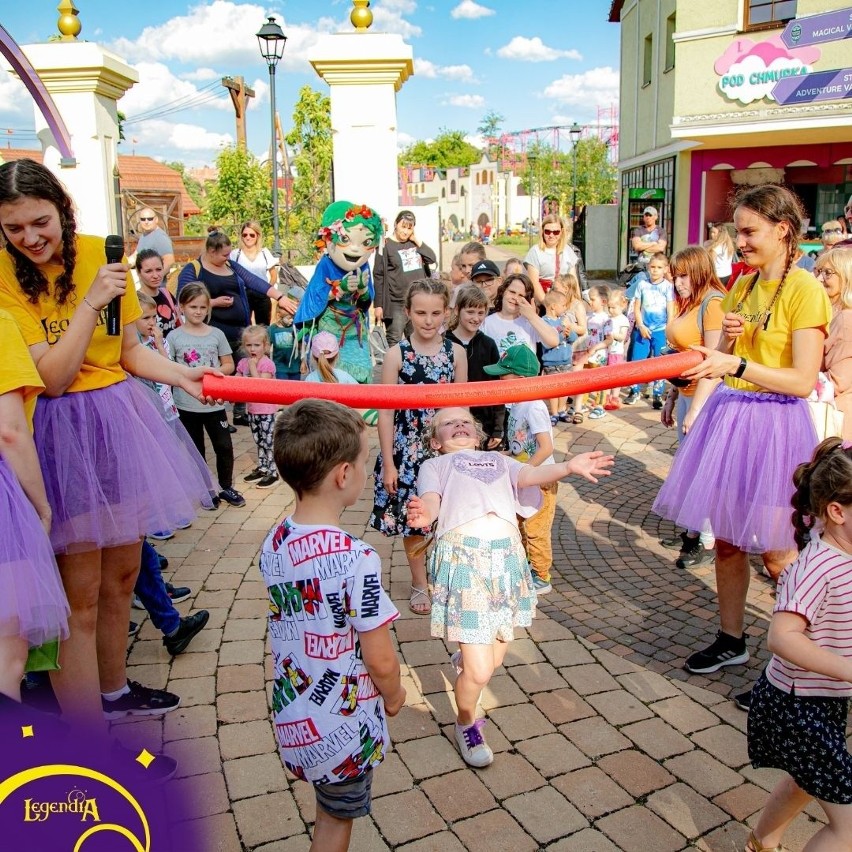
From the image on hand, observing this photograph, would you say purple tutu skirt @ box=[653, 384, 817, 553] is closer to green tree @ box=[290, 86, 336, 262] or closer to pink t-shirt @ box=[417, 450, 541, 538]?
pink t-shirt @ box=[417, 450, 541, 538]

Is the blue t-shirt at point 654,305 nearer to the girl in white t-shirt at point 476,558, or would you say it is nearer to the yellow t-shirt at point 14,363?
the girl in white t-shirt at point 476,558

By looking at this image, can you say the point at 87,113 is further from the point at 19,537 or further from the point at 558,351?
the point at 19,537

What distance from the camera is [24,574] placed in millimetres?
2195

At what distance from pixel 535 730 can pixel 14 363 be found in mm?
2423

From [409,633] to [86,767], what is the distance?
2.89m

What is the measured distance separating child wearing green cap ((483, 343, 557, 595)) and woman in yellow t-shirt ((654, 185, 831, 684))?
0.81 metres

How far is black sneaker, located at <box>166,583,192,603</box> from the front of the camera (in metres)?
4.39

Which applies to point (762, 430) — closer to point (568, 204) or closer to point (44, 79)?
point (44, 79)

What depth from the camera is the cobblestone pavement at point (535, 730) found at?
269 cm

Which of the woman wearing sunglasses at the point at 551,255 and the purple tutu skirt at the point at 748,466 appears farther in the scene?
the woman wearing sunglasses at the point at 551,255

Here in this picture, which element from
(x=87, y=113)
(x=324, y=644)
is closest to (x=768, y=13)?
(x=87, y=113)

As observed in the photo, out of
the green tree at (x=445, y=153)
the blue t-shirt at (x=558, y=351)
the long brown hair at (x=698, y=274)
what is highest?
the green tree at (x=445, y=153)

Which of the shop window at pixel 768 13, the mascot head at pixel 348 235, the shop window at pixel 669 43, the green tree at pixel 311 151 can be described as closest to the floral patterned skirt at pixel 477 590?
the mascot head at pixel 348 235

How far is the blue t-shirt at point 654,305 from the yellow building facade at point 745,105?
532cm
